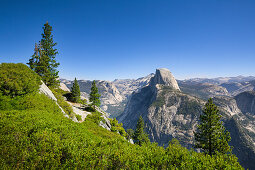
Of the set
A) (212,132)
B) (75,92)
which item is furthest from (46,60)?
(212,132)

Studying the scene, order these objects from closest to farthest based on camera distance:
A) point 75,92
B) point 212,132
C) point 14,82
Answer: point 14,82, point 212,132, point 75,92

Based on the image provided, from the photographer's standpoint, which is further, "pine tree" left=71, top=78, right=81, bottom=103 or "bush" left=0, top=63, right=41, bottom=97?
"pine tree" left=71, top=78, right=81, bottom=103

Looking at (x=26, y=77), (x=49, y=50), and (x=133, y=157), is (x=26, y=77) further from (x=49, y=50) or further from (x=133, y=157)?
(x=49, y=50)

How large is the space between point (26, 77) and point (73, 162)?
19.7m

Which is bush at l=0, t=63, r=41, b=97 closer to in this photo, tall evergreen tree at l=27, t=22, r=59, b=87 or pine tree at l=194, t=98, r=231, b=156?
tall evergreen tree at l=27, t=22, r=59, b=87

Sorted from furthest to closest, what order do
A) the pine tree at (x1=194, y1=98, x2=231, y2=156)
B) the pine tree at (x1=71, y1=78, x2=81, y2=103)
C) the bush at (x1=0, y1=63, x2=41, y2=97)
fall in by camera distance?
1. the pine tree at (x1=71, y1=78, x2=81, y2=103)
2. the pine tree at (x1=194, y1=98, x2=231, y2=156)
3. the bush at (x1=0, y1=63, x2=41, y2=97)

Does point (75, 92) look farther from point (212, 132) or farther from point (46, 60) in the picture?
point (212, 132)

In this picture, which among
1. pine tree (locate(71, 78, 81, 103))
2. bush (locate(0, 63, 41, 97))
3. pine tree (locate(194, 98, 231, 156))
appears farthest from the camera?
pine tree (locate(71, 78, 81, 103))

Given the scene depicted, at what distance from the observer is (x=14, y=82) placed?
1742cm

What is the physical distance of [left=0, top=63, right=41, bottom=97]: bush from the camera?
55.2 ft

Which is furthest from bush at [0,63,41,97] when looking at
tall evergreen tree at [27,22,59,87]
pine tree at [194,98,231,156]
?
pine tree at [194,98,231,156]

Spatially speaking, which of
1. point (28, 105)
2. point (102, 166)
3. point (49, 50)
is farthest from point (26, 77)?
point (49, 50)

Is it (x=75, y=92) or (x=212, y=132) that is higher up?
(x=75, y=92)

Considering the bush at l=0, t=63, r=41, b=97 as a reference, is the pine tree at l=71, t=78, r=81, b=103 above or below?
below
